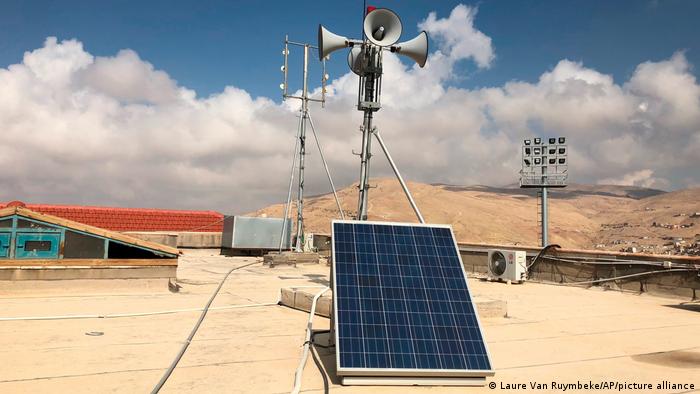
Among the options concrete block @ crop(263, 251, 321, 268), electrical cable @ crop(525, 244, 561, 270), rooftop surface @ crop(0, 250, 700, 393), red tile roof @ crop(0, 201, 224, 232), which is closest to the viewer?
rooftop surface @ crop(0, 250, 700, 393)

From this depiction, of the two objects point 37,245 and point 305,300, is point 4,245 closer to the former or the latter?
point 37,245

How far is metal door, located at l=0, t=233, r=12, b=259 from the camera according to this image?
12914 millimetres

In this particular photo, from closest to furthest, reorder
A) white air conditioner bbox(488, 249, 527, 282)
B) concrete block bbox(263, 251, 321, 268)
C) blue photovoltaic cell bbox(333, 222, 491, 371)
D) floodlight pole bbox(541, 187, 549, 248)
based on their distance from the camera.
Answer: blue photovoltaic cell bbox(333, 222, 491, 371) → white air conditioner bbox(488, 249, 527, 282) → concrete block bbox(263, 251, 321, 268) → floodlight pole bbox(541, 187, 549, 248)

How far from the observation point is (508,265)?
19.6 m

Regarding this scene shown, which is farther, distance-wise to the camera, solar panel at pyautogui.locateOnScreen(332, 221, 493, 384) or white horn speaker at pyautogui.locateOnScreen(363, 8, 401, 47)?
white horn speaker at pyautogui.locateOnScreen(363, 8, 401, 47)

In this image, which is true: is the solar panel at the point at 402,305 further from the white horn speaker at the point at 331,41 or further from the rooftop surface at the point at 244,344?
the white horn speaker at the point at 331,41

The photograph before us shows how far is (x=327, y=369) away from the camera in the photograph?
664 cm

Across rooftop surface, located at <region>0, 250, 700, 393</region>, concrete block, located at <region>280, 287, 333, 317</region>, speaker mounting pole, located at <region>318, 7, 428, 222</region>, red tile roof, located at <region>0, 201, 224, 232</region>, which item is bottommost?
rooftop surface, located at <region>0, 250, 700, 393</region>

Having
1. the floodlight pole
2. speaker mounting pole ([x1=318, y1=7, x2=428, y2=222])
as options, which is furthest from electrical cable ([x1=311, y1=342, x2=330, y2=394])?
the floodlight pole

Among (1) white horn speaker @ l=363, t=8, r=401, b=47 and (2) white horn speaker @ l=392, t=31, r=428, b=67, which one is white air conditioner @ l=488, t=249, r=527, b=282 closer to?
(2) white horn speaker @ l=392, t=31, r=428, b=67

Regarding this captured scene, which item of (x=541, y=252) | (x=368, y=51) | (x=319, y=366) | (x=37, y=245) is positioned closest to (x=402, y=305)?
(x=319, y=366)

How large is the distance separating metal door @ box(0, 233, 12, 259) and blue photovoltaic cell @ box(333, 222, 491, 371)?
10656mm

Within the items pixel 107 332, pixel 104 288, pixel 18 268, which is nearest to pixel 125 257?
pixel 104 288

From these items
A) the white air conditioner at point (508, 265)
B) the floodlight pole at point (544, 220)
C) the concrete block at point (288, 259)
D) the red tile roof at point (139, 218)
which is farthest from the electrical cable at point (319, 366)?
the red tile roof at point (139, 218)
